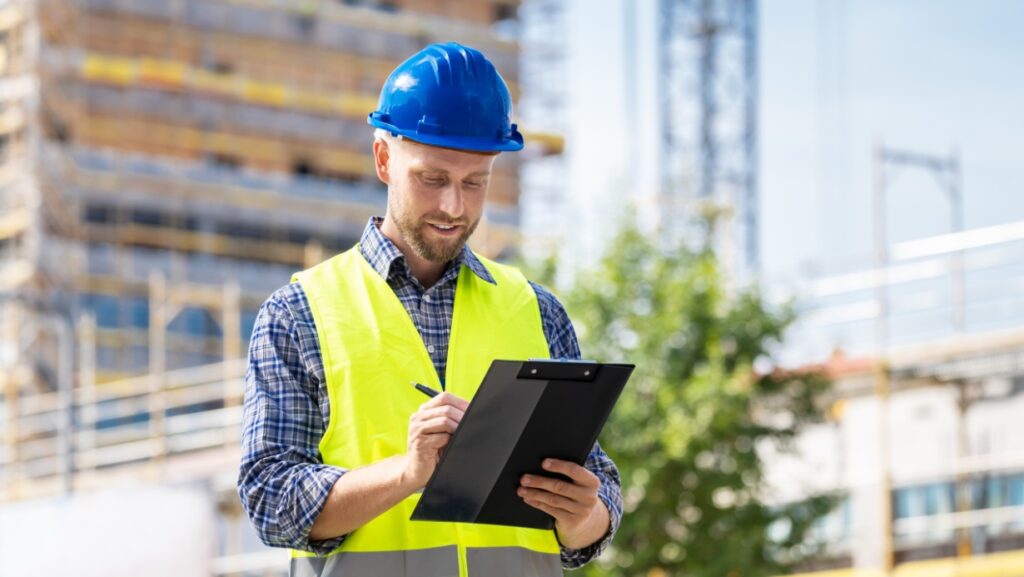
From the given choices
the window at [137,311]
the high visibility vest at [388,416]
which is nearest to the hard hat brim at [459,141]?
the high visibility vest at [388,416]

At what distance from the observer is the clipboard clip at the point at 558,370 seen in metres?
2.71

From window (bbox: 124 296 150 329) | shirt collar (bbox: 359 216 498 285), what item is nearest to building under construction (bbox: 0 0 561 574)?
window (bbox: 124 296 150 329)

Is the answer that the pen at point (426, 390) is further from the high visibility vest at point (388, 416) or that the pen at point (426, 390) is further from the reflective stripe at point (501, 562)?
the reflective stripe at point (501, 562)

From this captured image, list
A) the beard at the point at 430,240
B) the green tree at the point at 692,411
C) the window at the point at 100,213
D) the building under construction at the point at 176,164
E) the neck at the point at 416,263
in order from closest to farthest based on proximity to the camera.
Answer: the beard at the point at 430,240
the neck at the point at 416,263
the green tree at the point at 692,411
the building under construction at the point at 176,164
the window at the point at 100,213

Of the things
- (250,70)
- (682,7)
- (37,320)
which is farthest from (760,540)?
(682,7)

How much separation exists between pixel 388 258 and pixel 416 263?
0.20ft

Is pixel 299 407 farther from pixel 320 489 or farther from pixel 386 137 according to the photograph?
pixel 386 137

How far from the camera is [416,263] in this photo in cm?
319

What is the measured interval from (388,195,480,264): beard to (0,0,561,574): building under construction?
111ft

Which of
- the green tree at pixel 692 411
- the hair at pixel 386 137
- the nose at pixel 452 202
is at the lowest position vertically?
the green tree at pixel 692 411

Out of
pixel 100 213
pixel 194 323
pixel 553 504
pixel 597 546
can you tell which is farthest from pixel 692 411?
pixel 100 213

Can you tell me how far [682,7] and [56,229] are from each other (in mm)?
20801

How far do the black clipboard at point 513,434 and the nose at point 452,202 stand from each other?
0.42 meters

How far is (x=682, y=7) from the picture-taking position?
176 ft
